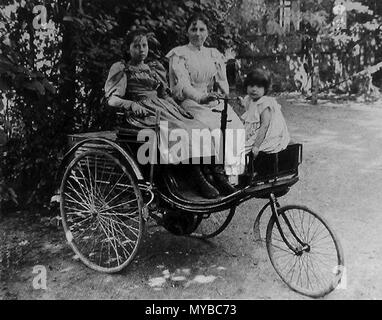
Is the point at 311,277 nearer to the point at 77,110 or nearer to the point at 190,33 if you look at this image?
the point at 190,33

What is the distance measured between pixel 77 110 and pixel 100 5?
1.03 m

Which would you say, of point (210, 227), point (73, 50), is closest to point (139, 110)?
point (73, 50)

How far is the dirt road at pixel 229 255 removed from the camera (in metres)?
3.23

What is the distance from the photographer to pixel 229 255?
12.5 feet

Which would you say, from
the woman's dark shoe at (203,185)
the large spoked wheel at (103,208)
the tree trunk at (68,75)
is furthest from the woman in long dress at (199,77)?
the tree trunk at (68,75)

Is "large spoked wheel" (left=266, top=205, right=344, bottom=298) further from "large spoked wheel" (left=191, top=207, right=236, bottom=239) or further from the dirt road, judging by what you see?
"large spoked wheel" (left=191, top=207, right=236, bottom=239)

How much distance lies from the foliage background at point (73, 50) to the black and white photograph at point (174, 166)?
1 cm

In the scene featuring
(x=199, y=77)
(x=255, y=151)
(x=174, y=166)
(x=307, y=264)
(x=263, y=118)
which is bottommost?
(x=307, y=264)

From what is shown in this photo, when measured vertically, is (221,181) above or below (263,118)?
below

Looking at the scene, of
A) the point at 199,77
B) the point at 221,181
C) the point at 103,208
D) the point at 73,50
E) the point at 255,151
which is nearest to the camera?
the point at 255,151

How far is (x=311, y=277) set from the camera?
10.9 feet

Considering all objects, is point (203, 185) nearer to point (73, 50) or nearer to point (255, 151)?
point (255, 151)

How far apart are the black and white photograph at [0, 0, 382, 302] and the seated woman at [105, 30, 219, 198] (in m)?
0.01

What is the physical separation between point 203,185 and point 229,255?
0.72 metres
